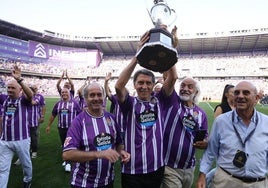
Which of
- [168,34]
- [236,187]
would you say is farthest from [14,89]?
[236,187]

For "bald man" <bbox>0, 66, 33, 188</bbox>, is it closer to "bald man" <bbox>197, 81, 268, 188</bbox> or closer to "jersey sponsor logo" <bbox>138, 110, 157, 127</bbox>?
"jersey sponsor logo" <bbox>138, 110, 157, 127</bbox>

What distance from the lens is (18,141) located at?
173 inches

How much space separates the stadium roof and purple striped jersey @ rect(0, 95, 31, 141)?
3881cm

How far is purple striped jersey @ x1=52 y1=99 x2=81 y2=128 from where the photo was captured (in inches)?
253

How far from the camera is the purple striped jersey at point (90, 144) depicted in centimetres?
253

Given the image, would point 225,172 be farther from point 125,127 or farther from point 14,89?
point 14,89

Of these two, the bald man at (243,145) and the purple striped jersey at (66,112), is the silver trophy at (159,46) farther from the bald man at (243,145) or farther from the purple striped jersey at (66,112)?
the purple striped jersey at (66,112)

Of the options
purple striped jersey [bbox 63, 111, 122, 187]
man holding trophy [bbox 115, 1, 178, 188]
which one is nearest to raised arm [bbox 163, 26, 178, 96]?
man holding trophy [bbox 115, 1, 178, 188]

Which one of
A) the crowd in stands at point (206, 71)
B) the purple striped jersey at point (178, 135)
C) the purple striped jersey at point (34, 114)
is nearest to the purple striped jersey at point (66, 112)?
the purple striped jersey at point (34, 114)

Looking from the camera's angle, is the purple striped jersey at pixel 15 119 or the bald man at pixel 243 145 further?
the purple striped jersey at pixel 15 119

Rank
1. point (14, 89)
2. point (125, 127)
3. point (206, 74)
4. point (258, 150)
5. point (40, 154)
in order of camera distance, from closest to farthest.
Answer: point (258, 150) < point (125, 127) < point (14, 89) < point (40, 154) < point (206, 74)

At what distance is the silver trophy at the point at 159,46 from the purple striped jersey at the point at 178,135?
79 cm

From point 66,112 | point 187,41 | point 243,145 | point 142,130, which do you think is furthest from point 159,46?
point 187,41

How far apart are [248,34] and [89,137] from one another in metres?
45.2
